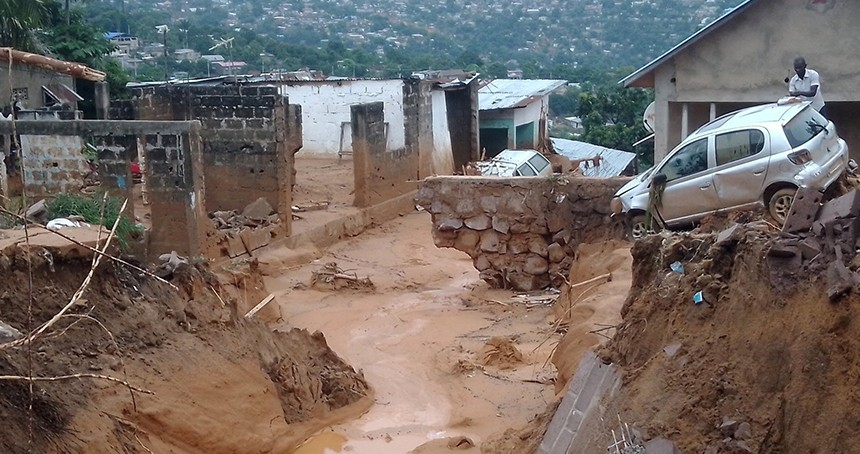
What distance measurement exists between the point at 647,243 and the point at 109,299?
4.91 meters

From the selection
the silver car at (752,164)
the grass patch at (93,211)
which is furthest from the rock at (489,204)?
the grass patch at (93,211)

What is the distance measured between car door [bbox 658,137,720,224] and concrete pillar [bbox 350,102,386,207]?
10452mm

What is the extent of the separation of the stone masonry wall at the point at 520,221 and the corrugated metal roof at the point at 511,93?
1414cm

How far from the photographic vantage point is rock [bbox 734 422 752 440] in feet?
18.2

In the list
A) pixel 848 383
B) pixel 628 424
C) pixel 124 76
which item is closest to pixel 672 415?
pixel 628 424

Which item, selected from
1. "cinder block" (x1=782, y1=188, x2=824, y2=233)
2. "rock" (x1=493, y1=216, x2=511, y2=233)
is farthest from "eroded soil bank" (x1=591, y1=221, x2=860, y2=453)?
"rock" (x1=493, y1=216, x2=511, y2=233)

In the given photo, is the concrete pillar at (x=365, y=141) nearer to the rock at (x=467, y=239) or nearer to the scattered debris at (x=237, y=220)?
the scattered debris at (x=237, y=220)

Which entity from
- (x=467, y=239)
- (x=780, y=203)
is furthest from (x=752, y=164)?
(x=467, y=239)

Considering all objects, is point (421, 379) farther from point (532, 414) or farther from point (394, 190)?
point (394, 190)

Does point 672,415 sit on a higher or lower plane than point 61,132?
lower

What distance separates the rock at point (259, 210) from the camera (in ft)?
61.6

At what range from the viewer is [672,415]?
19.7 feet

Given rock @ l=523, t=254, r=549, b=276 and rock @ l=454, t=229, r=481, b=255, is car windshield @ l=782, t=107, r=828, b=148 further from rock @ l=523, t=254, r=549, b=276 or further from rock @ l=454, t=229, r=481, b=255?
rock @ l=454, t=229, r=481, b=255

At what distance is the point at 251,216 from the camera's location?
18766 mm
